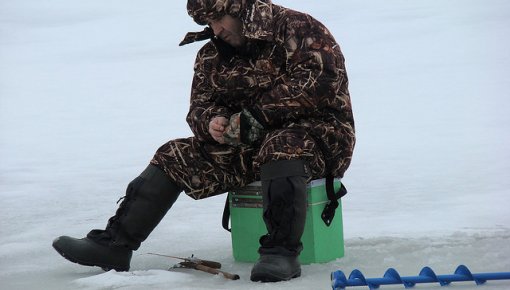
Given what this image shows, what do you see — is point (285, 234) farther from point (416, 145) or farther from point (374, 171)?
point (416, 145)

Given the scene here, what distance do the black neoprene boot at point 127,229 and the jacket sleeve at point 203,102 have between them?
0.20 m

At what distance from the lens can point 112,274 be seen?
149 inches

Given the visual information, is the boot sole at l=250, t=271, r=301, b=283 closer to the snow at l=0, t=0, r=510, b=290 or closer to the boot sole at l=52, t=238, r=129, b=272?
the snow at l=0, t=0, r=510, b=290

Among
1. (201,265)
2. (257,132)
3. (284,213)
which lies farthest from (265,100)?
(201,265)

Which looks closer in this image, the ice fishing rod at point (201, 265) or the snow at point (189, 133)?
the ice fishing rod at point (201, 265)

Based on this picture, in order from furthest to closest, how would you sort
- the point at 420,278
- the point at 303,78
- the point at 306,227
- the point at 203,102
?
the point at 203,102, the point at 306,227, the point at 303,78, the point at 420,278

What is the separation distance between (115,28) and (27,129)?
530 cm

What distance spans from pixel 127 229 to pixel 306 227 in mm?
605

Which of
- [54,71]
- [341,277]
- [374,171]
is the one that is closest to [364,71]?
[54,71]

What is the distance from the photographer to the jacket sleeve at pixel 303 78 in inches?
149

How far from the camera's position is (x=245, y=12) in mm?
3885

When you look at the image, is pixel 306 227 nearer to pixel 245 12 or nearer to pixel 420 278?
pixel 420 278

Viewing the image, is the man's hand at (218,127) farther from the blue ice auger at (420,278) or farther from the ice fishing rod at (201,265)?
the blue ice auger at (420,278)

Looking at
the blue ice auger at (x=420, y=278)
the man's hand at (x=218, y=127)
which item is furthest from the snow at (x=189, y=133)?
the man's hand at (x=218, y=127)
